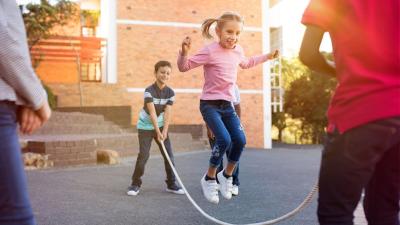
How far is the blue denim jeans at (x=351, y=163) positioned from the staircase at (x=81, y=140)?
740 centimetres

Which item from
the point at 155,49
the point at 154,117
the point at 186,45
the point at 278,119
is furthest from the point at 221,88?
the point at 278,119

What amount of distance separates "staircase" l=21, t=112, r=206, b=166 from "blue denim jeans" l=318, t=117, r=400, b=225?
Answer: 740 centimetres

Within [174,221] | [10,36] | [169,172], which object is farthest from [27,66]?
[169,172]

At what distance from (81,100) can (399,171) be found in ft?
47.2

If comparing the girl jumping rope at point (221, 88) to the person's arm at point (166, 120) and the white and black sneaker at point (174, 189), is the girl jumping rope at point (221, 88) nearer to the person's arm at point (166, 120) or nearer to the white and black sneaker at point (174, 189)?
the person's arm at point (166, 120)

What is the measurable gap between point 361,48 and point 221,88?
3.02 metres

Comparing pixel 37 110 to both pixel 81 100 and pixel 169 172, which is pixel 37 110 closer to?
pixel 169 172

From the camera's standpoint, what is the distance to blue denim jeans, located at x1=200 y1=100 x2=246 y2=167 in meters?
4.58

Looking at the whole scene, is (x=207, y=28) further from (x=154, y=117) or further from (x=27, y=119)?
(x=27, y=119)

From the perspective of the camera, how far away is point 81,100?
15.6 m

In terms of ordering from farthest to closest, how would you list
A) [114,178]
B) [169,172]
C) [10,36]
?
[114,178] < [169,172] < [10,36]

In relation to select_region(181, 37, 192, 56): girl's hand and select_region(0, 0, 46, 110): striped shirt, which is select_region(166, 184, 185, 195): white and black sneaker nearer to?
select_region(181, 37, 192, 56): girl's hand

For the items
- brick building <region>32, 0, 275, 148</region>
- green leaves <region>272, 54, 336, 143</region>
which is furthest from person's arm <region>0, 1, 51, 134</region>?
green leaves <region>272, 54, 336, 143</region>

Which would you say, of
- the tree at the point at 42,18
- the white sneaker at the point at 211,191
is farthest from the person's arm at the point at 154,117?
the tree at the point at 42,18
